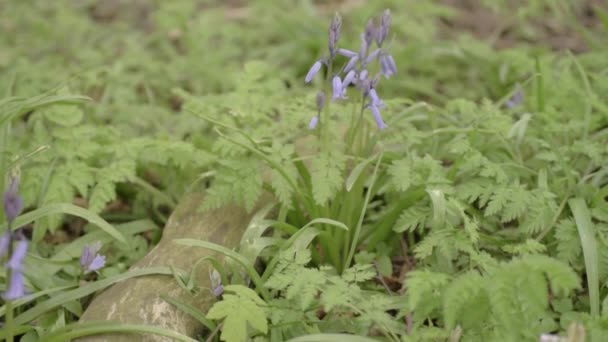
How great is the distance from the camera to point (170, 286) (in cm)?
289

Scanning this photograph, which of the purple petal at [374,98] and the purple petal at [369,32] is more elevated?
the purple petal at [369,32]

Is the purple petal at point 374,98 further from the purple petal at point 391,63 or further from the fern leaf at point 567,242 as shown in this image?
the fern leaf at point 567,242

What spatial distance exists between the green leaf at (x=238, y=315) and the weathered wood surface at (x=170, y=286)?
0.44 meters

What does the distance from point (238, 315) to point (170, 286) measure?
2.11 feet

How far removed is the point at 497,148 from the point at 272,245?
150 cm

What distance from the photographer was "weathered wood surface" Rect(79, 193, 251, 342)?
274 centimetres

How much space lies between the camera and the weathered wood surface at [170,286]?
2.74m

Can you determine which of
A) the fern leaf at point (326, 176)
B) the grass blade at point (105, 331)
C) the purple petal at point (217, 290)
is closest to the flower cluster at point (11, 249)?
the grass blade at point (105, 331)

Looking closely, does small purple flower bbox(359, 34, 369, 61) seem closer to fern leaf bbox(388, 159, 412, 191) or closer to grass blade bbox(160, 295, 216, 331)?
fern leaf bbox(388, 159, 412, 191)

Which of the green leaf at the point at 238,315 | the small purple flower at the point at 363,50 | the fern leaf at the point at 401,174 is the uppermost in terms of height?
the small purple flower at the point at 363,50

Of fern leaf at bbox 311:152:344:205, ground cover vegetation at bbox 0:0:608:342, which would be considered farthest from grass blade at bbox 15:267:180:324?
fern leaf at bbox 311:152:344:205

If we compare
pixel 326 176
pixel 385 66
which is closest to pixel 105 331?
pixel 326 176

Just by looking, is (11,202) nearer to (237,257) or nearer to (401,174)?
(237,257)

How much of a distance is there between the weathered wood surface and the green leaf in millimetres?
440
